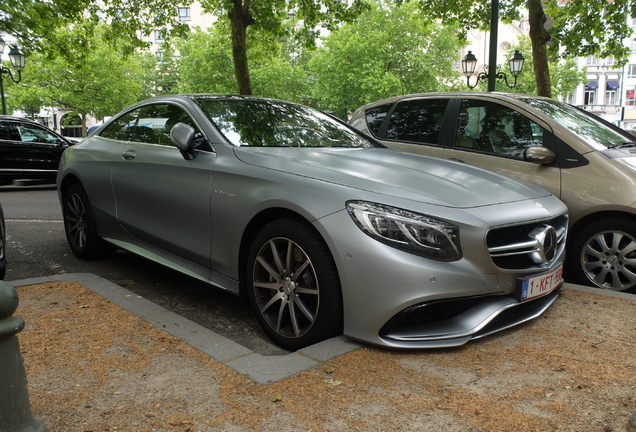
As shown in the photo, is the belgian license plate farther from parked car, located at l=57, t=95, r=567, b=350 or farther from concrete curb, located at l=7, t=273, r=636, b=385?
concrete curb, located at l=7, t=273, r=636, b=385

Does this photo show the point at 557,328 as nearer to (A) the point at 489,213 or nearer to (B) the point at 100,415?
(A) the point at 489,213

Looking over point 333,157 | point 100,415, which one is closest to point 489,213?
point 333,157

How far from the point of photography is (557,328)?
A: 3.59 metres

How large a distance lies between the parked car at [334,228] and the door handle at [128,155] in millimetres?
30

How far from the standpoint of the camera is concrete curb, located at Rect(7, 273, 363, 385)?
2975 millimetres

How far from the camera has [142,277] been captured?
5480mm

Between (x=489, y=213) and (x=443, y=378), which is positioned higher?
(x=489, y=213)

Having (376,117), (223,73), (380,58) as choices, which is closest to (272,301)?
(376,117)

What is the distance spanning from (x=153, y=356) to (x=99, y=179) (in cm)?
265

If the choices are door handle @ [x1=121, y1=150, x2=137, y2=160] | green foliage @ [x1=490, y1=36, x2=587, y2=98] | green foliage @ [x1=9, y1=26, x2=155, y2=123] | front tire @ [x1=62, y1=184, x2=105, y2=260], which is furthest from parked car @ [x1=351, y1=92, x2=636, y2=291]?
green foliage @ [x1=490, y1=36, x2=587, y2=98]

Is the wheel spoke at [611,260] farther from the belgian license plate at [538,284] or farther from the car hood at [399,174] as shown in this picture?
the belgian license plate at [538,284]

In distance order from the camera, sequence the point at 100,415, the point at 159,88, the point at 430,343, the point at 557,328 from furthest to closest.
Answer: the point at 159,88 < the point at 557,328 < the point at 430,343 < the point at 100,415

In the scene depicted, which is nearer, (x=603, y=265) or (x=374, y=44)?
(x=603, y=265)

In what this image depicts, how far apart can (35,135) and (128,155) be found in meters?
10.0
